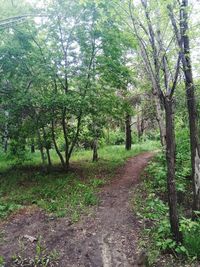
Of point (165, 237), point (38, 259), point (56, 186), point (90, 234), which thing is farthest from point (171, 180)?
point (56, 186)

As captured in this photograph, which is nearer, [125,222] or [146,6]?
[146,6]

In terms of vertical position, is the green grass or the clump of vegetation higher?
the green grass

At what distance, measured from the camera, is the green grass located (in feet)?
28.2

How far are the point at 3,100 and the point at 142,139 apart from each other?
18450mm

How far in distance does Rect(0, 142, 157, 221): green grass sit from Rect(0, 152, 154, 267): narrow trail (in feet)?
1.66

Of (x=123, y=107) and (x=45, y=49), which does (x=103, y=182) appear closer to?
(x=123, y=107)

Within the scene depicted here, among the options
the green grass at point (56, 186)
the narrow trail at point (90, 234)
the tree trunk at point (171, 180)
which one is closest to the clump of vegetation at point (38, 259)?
the narrow trail at point (90, 234)

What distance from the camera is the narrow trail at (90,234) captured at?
5664 millimetres

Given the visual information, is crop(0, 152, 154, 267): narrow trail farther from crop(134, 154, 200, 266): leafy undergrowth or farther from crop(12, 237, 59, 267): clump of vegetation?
crop(134, 154, 200, 266): leafy undergrowth

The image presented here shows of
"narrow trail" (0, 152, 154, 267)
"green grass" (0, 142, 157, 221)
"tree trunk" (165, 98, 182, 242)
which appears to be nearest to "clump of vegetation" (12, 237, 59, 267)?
"narrow trail" (0, 152, 154, 267)

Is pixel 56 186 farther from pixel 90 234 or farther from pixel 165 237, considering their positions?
pixel 165 237

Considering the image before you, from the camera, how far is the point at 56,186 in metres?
10.6

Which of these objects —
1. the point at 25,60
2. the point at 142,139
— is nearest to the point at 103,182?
Result: the point at 25,60

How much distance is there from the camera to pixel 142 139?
1085 inches
